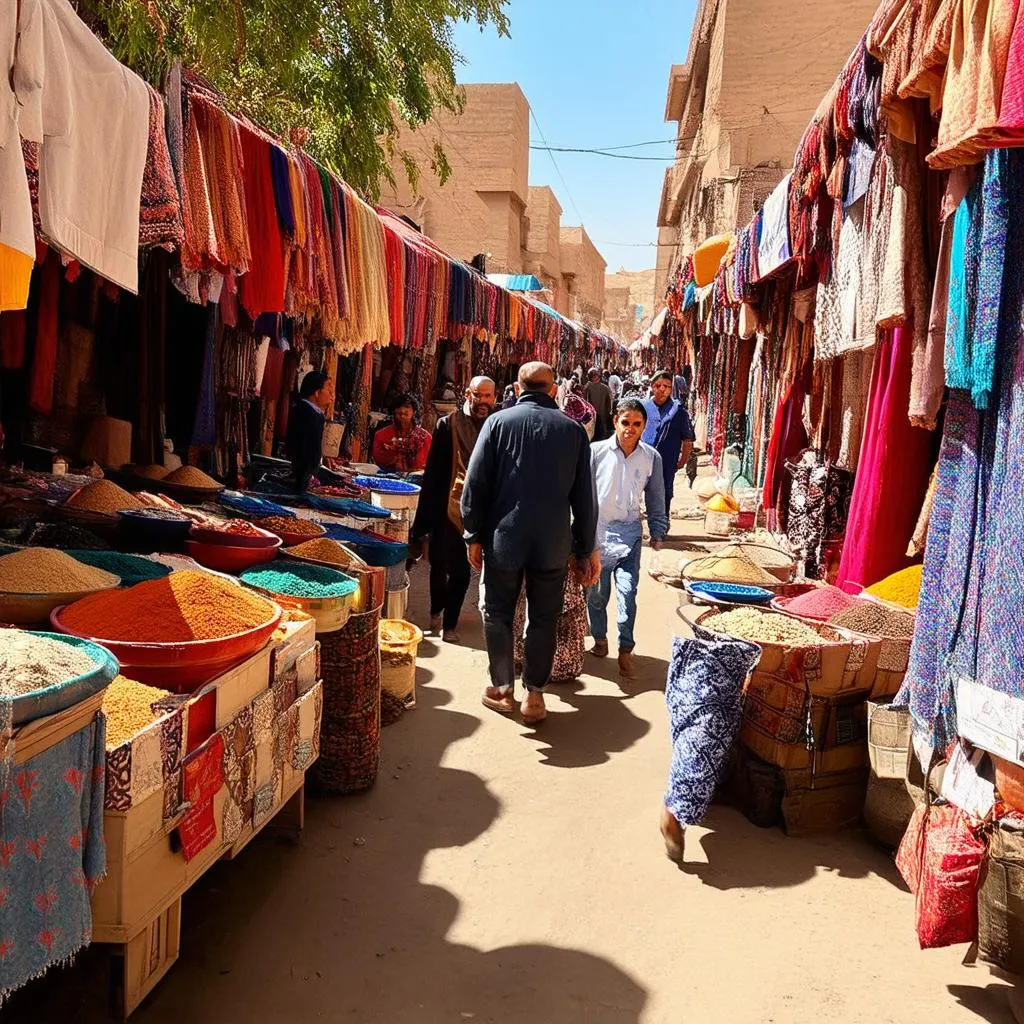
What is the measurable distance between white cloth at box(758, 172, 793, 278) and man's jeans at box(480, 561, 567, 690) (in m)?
2.51

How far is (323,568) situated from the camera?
355 centimetres

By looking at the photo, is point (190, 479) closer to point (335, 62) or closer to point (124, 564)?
point (124, 564)

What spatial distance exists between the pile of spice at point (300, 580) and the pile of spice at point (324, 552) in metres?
0.18

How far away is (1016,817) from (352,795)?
2311 mm

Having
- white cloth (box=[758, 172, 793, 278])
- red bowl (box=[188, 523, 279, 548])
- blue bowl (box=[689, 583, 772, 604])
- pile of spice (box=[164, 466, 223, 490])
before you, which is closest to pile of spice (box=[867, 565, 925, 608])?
blue bowl (box=[689, 583, 772, 604])

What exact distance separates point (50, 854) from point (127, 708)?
1.48 feet

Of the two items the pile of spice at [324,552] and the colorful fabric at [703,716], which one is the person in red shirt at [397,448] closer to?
the pile of spice at [324,552]

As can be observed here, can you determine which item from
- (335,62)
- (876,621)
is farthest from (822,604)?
(335,62)

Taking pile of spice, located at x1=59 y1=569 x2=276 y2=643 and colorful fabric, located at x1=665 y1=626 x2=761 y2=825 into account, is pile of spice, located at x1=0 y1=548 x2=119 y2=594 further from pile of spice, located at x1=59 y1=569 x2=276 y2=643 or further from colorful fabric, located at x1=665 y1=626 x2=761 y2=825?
colorful fabric, located at x1=665 y1=626 x2=761 y2=825

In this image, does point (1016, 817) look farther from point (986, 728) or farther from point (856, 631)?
point (856, 631)

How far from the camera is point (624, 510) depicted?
522 centimetres

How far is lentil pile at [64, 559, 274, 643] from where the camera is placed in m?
2.46

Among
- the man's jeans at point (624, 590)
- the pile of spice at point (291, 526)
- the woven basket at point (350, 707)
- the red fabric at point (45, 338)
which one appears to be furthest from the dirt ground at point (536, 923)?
the red fabric at point (45, 338)

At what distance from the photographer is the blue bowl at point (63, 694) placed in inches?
65.3
